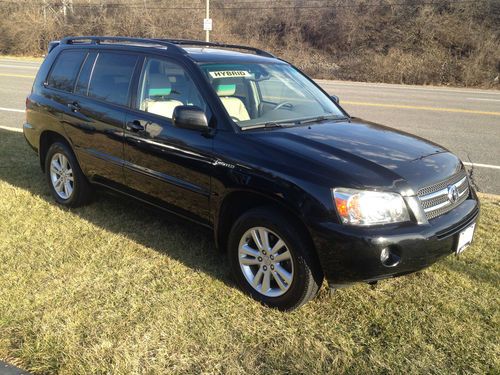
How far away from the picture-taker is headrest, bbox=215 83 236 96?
380 centimetres

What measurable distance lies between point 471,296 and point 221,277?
6.22 feet

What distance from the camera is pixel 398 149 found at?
139 inches

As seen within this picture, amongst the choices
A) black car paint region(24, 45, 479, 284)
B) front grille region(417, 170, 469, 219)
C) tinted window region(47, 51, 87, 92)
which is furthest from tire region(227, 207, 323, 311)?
tinted window region(47, 51, 87, 92)

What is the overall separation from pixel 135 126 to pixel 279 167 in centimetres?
160

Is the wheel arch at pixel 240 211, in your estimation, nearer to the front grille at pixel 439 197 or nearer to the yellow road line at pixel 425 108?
the front grille at pixel 439 197

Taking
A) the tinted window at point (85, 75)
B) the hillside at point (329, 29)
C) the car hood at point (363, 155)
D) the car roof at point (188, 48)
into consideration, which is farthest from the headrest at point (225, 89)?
the hillside at point (329, 29)

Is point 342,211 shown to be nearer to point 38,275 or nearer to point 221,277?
point 221,277

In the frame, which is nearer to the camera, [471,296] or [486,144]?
[471,296]

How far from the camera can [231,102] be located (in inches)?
150

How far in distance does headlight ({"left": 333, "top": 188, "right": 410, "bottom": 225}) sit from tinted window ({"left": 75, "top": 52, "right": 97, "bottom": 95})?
3.08 meters

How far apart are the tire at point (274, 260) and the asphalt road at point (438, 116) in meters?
3.85

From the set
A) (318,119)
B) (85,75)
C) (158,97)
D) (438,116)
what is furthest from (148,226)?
(438,116)

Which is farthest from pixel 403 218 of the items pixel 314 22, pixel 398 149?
pixel 314 22

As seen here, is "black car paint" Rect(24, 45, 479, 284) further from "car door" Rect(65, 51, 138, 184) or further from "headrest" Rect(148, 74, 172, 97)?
"headrest" Rect(148, 74, 172, 97)
